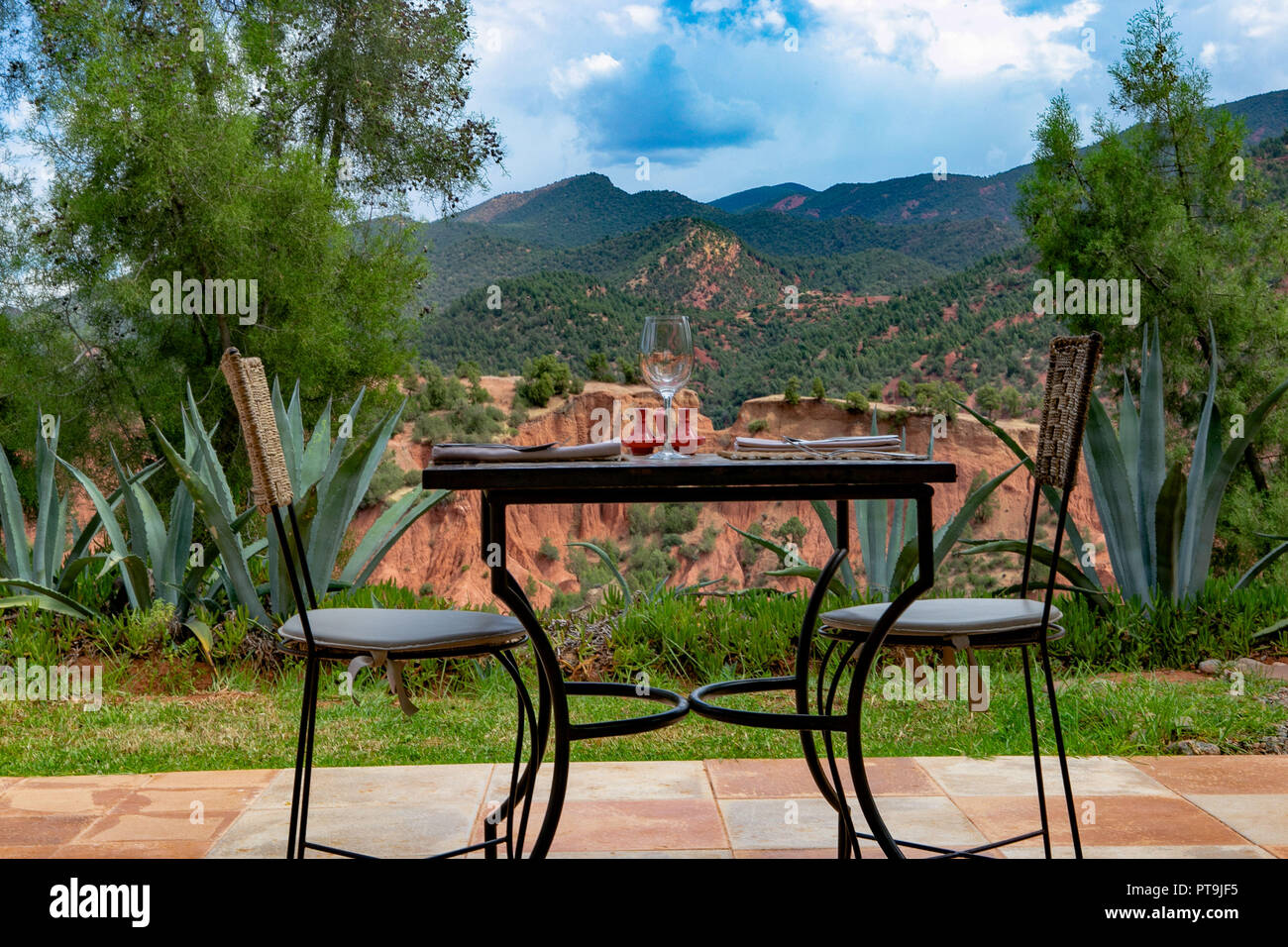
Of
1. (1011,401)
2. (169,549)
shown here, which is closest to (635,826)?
(169,549)

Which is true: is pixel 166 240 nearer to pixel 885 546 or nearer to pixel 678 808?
pixel 885 546

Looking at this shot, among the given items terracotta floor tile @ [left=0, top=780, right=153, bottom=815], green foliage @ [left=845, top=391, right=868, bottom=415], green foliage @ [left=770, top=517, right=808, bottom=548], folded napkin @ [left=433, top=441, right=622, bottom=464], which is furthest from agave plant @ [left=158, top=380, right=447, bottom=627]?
green foliage @ [left=770, top=517, right=808, bottom=548]

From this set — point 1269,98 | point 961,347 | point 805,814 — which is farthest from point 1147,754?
point 1269,98

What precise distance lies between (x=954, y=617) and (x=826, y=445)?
0.36 meters

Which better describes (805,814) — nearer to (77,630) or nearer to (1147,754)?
(1147,754)

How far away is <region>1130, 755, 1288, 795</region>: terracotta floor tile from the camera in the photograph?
2350mm

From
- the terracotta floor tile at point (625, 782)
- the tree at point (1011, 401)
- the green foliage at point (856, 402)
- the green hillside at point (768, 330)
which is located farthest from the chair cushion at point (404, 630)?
the green hillside at point (768, 330)

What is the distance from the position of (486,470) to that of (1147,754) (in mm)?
2045

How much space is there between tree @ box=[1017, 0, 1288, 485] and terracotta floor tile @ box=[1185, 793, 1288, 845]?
7647mm

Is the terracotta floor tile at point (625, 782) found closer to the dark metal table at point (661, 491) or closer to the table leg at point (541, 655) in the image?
the dark metal table at point (661, 491)

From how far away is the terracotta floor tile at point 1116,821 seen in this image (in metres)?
2.00

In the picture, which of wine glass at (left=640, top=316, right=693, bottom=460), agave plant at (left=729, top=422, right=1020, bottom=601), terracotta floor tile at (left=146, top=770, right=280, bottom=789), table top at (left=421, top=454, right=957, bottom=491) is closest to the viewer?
table top at (left=421, top=454, right=957, bottom=491)

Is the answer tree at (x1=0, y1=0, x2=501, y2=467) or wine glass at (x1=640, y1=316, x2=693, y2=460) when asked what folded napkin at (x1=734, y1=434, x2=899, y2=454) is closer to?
wine glass at (x1=640, y1=316, x2=693, y2=460)

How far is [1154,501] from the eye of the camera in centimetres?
412
